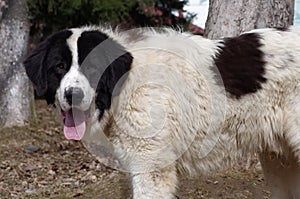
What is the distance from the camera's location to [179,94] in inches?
170

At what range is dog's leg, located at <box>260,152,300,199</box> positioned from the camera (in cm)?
502

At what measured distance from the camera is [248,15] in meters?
5.93

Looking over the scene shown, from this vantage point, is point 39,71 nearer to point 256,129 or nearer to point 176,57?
point 176,57

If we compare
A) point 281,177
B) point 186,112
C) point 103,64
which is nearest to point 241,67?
point 186,112

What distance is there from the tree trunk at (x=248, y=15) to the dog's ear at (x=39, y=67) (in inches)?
90.0

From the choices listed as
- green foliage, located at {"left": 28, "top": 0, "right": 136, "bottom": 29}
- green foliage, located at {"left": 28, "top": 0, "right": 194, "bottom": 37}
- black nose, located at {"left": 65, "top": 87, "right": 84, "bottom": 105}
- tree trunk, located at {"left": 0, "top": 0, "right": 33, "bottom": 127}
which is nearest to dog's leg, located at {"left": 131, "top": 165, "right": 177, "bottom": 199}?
black nose, located at {"left": 65, "top": 87, "right": 84, "bottom": 105}

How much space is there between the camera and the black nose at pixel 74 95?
3.94 metres

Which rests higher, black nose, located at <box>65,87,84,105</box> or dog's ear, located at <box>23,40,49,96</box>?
dog's ear, located at <box>23,40,49,96</box>

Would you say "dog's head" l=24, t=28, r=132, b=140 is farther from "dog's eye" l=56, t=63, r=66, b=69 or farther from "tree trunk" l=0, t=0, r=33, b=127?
"tree trunk" l=0, t=0, r=33, b=127

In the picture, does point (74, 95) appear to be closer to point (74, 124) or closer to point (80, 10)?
point (74, 124)

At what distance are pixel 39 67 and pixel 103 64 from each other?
1.49ft

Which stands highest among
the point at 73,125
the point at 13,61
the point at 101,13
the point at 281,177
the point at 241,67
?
the point at 241,67

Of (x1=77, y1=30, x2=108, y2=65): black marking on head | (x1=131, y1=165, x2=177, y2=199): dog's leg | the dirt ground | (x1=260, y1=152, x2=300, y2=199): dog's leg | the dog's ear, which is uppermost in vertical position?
(x1=77, y1=30, x2=108, y2=65): black marking on head

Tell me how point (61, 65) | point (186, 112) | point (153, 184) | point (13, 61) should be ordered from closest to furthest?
point (61, 65) → point (153, 184) → point (186, 112) → point (13, 61)
